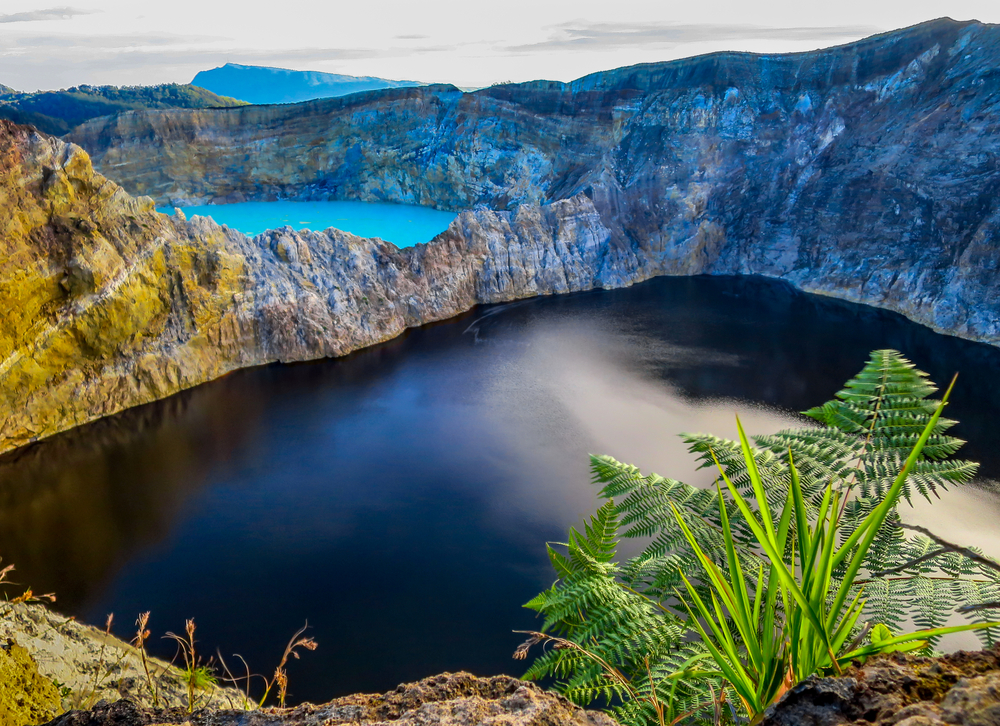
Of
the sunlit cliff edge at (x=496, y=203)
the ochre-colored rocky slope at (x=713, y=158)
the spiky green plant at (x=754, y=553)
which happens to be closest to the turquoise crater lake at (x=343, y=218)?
the ochre-colored rocky slope at (x=713, y=158)

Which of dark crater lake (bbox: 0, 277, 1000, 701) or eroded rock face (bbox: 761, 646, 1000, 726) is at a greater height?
eroded rock face (bbox: 761, 646, 1000, 726)

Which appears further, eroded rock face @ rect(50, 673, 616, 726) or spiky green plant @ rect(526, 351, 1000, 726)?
spiky green plant @ rect(526, 351, 1000, 726)

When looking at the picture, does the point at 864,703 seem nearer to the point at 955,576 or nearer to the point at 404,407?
the point at 955,576

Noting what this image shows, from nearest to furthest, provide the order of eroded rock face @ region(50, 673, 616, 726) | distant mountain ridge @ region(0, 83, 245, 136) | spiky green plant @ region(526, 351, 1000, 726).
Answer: eroded rock face @ region(50, 673, 616, 726), spiky green plant @ region(526, 351, 1000, 726), distant mountain ridge @ region(0, 83, 245, 136)

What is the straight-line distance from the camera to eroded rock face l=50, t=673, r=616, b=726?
2.01 metres

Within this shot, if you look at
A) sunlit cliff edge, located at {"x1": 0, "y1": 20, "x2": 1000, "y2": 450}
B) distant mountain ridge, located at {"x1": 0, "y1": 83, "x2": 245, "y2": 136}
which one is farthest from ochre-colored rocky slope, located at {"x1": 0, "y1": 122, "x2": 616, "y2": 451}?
distant mountain ridge, located at {"x1": 0, "y1": 83, "x2": 245, "y2": 136}

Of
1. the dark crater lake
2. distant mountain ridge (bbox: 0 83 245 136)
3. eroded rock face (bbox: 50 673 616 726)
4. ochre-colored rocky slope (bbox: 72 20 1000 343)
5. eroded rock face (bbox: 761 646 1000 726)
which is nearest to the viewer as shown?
eroded rock face (bbox: 761 646 1000 726)

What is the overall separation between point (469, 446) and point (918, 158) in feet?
70.9

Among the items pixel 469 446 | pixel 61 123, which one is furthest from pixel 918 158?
pixel 61 123

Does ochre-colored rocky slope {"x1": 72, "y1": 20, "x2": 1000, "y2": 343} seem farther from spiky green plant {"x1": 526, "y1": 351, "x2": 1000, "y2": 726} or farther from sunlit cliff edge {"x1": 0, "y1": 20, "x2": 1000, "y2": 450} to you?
spiky green plant {"x1": 526, "y1": 351, "x2": 1000, "y2": 726}

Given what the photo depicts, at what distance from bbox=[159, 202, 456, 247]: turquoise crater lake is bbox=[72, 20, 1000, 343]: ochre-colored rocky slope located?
2.03m

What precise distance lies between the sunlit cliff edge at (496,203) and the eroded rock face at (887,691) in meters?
16.3

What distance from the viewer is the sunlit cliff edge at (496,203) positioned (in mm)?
14672

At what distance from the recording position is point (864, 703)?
1.49 metres
